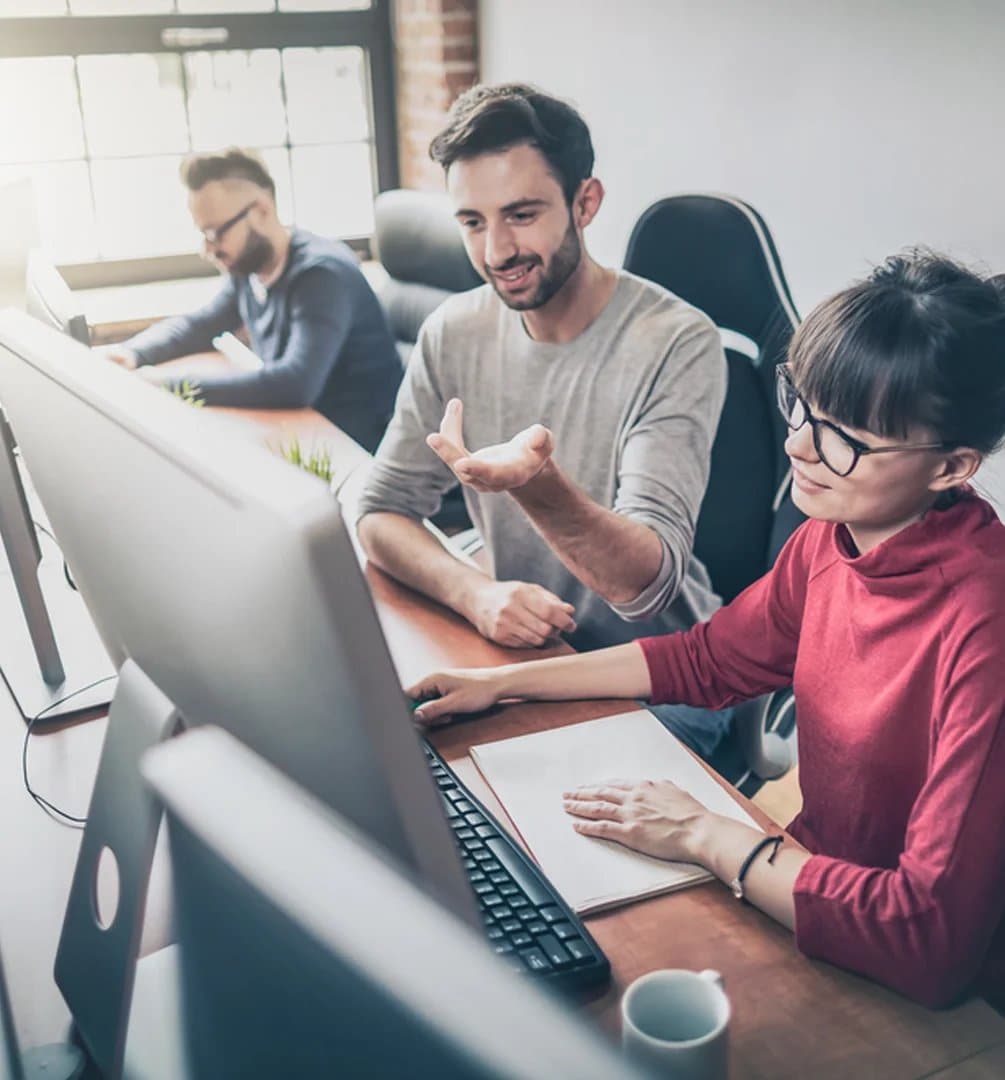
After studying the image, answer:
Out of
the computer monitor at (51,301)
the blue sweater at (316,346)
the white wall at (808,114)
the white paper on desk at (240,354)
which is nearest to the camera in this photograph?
the computer monitor at (51,301)

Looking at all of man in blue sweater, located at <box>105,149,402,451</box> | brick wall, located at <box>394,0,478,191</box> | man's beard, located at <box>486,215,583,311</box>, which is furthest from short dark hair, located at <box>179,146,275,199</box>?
man's beard, located at <box>486,215,583,311</box>

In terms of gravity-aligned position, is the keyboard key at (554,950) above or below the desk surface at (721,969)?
above

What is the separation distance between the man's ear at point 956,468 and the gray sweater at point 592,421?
452mm

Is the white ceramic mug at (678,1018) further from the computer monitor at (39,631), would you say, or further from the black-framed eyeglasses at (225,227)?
the black-framed eyeglasses at (225,227)

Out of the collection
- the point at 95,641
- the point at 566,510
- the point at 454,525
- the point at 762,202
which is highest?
the point at 762,202

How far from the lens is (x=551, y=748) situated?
1.10 metres

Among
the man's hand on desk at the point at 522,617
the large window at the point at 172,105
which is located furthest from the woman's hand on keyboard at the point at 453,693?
the large window at the point at 172,105

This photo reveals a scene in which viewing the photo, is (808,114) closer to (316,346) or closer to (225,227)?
(316,346)

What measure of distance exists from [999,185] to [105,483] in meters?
1.78

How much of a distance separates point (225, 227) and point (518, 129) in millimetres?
1424

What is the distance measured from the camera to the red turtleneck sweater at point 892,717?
833mm

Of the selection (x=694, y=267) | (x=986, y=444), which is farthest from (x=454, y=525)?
(x=986, y=444)

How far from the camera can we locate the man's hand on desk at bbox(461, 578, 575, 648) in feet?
4.40

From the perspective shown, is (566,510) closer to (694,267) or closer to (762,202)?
(694,267)
